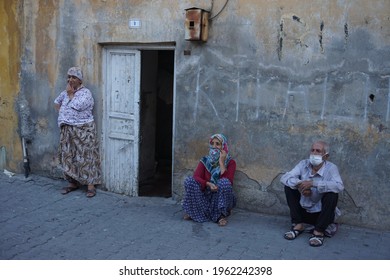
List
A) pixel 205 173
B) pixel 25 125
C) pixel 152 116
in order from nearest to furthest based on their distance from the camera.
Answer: pixel 205 173, pixel 25 125, pixel 152 116

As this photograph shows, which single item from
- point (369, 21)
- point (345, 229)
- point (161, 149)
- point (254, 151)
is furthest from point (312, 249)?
point (161, 149)

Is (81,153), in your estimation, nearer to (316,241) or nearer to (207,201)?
(207,201)

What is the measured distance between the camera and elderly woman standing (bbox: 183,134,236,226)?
5.82 meters

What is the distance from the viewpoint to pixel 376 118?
5.43 metres

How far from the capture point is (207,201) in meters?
5.93

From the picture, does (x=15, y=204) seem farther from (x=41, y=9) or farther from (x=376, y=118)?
(x=376, y=118)

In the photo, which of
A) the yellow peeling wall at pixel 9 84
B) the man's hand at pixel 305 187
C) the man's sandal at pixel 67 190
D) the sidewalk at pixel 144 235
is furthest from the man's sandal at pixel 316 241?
the yellow peeling wall at pixel 9 84

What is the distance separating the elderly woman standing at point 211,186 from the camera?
5.82m

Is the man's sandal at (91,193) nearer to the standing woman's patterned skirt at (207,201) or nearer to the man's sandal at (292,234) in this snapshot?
the standing woman's patterned skirt at (207,201)

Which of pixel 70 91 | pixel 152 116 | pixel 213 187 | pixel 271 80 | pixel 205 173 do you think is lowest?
pixel 213 187

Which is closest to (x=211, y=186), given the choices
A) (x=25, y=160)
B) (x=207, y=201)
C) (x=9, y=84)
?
(x=207, y=201)

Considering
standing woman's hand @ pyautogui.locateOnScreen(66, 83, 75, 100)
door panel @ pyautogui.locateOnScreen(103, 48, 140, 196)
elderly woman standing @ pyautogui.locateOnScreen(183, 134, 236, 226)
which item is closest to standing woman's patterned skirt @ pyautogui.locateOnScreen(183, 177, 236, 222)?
elderly woman standing @ pyautogui.locateOnScreen(183, 134, 236, 226)

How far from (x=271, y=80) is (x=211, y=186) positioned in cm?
143

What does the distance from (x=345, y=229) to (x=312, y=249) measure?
0.73 metres
